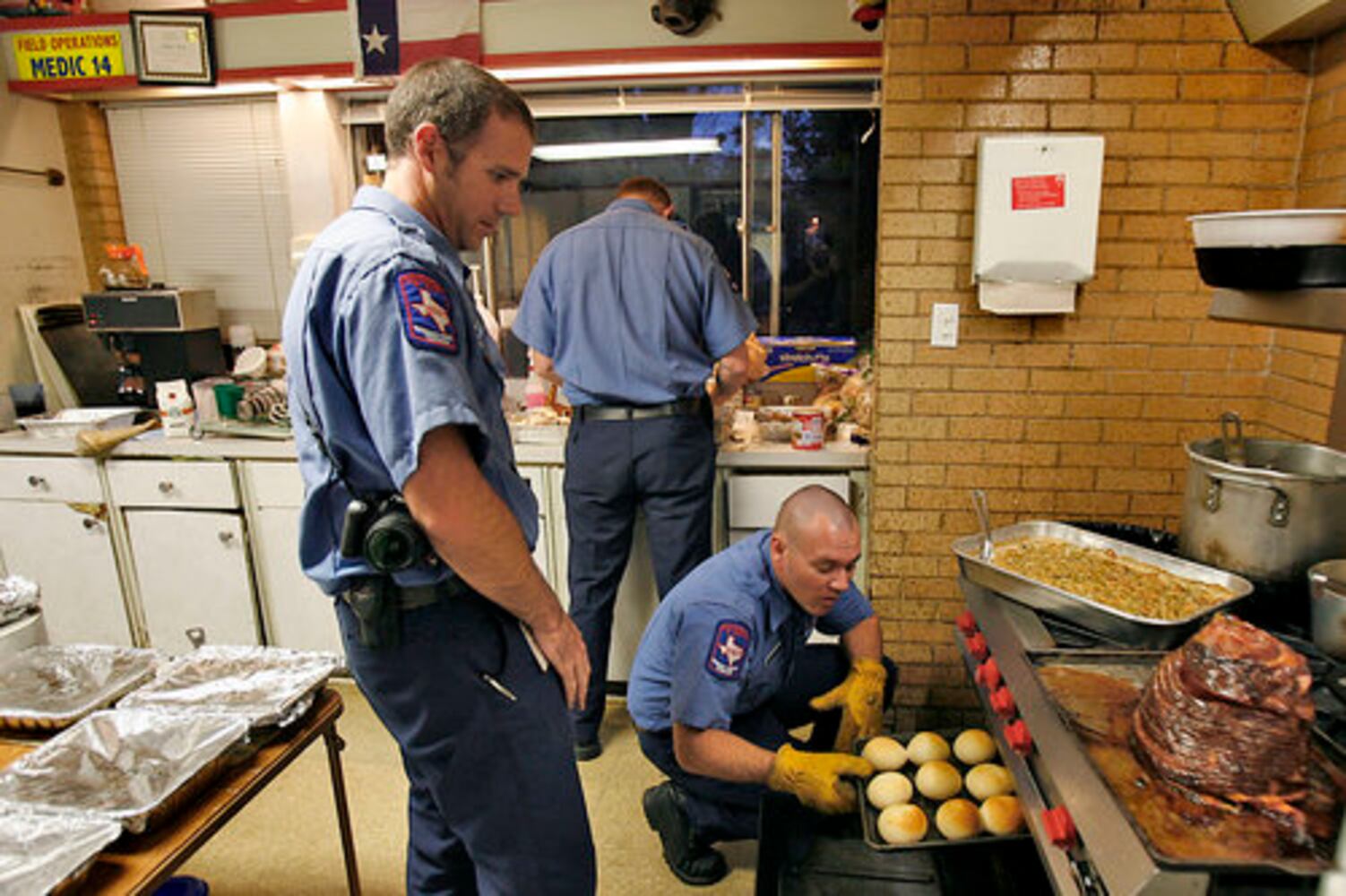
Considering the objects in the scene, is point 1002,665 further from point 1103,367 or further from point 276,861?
point 276,861

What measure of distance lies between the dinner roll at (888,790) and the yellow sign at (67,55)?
4056 millimetres

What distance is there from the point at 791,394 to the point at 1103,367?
53.3 inches

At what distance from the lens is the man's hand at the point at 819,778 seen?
1.65 m

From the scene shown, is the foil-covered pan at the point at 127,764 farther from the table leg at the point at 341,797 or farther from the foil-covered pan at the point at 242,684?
the table leg at the point at 341,797

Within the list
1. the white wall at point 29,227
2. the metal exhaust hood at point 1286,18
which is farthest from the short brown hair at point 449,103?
the white wall at point 29,227

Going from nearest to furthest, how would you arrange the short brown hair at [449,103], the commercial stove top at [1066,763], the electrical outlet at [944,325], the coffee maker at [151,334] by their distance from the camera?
the commercial stove top at [1066,763]
the short brown hair at [449,103]
the electrical outlet at [944,325]
the coffee maker at [151,334]

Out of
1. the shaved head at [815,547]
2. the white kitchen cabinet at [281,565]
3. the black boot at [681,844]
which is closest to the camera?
the shaved head at [815,547]

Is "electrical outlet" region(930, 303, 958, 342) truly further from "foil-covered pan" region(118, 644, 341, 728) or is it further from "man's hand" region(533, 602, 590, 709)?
"foil-covered pan" region(118, 644, 341, 728)

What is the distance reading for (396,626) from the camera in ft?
4.37

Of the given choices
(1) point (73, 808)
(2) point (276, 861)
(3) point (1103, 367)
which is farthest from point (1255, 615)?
(2) point (276, 861)

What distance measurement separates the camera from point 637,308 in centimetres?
256

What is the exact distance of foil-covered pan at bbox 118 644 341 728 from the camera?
1.57 metres

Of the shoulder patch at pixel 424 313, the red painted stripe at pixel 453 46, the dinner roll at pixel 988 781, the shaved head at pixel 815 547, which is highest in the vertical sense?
the red painted stripe at pixel 453 46

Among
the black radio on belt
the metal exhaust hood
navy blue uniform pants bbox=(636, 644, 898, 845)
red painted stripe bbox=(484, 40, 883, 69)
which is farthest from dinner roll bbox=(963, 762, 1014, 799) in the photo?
red painted stripe bbox=(484, 40, 883, 69)
